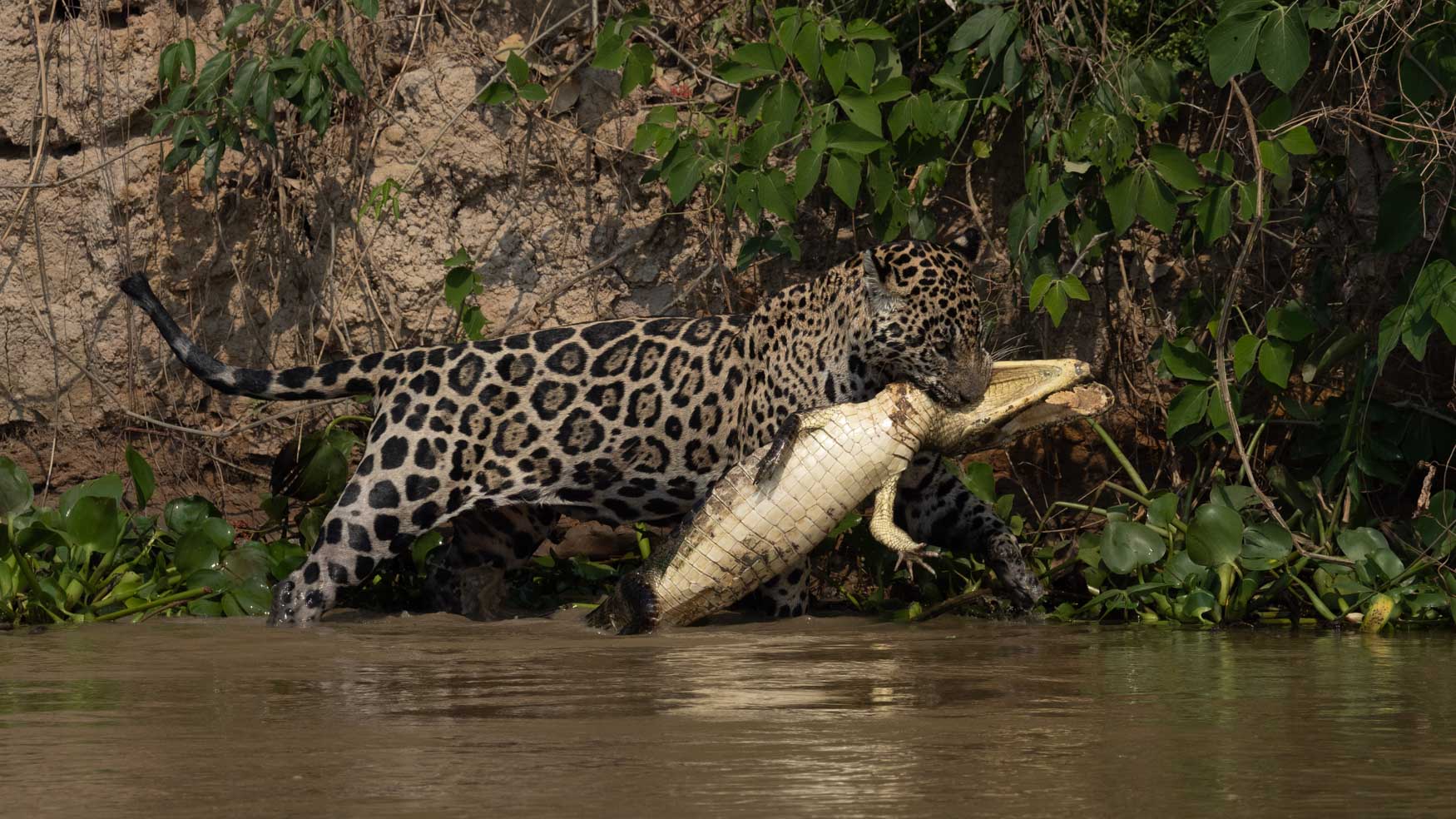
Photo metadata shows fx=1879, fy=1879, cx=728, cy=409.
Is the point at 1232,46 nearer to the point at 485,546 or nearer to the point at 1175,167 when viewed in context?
the point at 1175,167

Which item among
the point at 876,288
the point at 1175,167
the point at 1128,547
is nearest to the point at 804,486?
the point at 876,288

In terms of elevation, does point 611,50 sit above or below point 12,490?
above

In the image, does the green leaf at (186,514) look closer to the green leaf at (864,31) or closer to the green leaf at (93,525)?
the green leaf at (93,525)

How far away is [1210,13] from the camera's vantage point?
7164 mm

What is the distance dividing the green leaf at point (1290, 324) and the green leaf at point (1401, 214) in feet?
1.41

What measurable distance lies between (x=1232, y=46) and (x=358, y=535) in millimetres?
3288

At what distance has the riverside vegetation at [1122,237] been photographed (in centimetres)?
595

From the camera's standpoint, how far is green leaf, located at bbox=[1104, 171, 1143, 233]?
608 centimetres

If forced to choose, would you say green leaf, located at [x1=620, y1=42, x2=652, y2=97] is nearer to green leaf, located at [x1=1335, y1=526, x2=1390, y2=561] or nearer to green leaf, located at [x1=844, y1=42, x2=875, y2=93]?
green leaf, located at [x1=844, y1=42, x2=875, y2=93]

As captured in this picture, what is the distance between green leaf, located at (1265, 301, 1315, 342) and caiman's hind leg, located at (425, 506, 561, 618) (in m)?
2.71

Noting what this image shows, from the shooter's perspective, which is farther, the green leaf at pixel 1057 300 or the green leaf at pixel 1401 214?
the green leaf at pixel 1057 300

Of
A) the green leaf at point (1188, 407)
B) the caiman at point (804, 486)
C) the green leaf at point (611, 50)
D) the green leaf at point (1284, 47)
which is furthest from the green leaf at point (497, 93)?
the green leaf at point (1284, 47)

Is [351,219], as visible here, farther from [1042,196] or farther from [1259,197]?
[1259,197]

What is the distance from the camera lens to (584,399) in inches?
264
